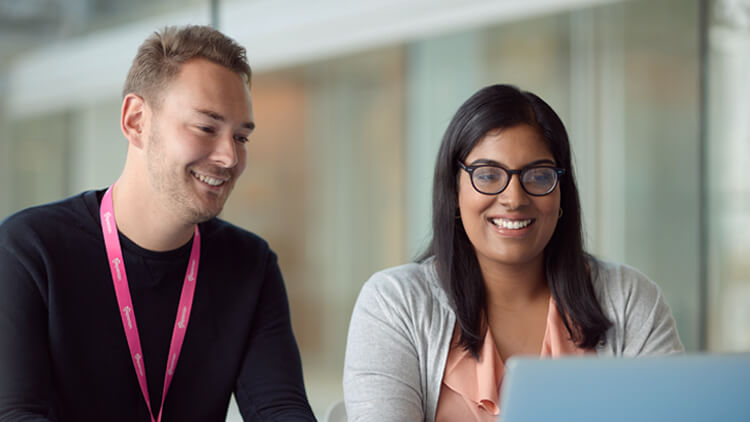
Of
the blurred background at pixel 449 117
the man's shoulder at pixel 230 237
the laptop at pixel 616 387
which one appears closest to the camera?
the laptop at pixel 616 387

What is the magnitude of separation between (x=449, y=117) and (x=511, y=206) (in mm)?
2964

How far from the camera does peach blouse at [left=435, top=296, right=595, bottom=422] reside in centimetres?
179

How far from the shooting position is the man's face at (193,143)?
6.03 feet

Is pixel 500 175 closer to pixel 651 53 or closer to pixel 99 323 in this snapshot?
pixel 99 323

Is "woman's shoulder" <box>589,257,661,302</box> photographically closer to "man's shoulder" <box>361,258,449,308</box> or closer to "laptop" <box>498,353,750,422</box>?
"man's shoulder" <box>361,258,449,308</box>

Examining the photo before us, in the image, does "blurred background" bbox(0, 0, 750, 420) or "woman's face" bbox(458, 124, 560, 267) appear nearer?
"woman's face" bbox(458, 124, 560, 267)

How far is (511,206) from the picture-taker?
182 cm

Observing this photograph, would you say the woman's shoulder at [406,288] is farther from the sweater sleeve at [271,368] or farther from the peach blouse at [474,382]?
the sweater sleeve at [271,368]

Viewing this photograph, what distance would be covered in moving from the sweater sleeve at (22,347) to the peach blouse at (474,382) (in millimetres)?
861

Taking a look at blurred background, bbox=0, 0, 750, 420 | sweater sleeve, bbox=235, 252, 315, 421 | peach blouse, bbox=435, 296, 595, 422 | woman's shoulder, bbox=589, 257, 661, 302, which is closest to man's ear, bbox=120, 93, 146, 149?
sweater sleeve, bbox=235, 252, 315, 421

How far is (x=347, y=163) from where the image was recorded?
4.76 m

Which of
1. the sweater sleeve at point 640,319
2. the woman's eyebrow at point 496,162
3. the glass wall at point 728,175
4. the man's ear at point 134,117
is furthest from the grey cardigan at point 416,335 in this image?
the glass wall at point 728,175

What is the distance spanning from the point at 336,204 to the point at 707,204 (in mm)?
2037

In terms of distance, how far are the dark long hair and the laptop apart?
79 cm
